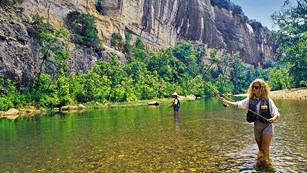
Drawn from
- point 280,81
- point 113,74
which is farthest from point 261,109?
point 280,81

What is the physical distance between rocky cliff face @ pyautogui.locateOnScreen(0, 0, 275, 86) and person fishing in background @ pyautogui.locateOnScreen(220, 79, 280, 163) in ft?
111

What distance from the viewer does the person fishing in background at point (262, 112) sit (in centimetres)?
935

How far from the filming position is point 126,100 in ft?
156

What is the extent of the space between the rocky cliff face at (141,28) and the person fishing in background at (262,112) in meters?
33.7

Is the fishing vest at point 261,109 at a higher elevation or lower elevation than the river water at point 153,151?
higher

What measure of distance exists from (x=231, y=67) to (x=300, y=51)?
65119 millimetres

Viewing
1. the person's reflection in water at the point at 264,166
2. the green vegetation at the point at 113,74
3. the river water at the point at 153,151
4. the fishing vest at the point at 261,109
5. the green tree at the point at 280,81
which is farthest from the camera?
the green tree at the point at 280,81

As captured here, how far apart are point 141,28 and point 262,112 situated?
7994 centimetres

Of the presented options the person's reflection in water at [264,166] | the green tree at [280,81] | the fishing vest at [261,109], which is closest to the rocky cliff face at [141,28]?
the green tree at [280,81]

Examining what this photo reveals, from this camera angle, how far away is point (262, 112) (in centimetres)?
941

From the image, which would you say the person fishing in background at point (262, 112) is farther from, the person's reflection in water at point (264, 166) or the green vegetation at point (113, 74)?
the green vegetation at point (113, 74)

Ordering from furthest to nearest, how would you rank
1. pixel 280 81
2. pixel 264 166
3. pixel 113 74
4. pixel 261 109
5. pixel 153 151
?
pixel 280 81 → pixel 113 74 → pixel 153 151 → pixel 261 109 → pixel 264 166

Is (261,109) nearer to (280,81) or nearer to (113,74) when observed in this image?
(113,74)

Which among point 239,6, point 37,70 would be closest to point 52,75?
point 37,70
